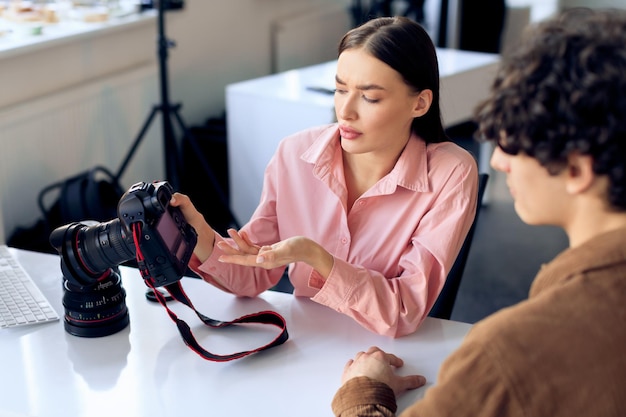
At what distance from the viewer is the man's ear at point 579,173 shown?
2.96 ft

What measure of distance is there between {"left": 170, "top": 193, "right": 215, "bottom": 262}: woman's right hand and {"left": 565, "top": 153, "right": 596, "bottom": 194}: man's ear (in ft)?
2.45

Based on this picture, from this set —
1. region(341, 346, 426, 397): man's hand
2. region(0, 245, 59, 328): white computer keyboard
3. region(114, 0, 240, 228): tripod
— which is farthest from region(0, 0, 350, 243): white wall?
region(341, 346, 426, 397): man's hand

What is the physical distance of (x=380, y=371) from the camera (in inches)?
49.6

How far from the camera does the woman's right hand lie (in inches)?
58.1

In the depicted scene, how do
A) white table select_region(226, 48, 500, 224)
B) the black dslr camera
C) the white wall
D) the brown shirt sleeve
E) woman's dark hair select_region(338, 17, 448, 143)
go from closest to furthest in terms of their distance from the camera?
the brown shirt sleeve
the black dslr camera
woman's dark hair select_region(338, 17, 448, 143)
the white wall
white table select_region(226, 48, 500, 224)

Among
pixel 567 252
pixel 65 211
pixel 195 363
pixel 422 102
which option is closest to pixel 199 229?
pixel 195 363

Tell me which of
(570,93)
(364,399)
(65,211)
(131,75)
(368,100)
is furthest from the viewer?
(131,75)

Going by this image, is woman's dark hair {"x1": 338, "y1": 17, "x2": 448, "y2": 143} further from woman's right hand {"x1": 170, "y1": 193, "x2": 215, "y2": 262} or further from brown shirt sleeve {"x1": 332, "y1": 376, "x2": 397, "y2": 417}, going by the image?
brown shirt sleeve {"x1": 332, "y1": 376, "x2": 397, "y2": 417}

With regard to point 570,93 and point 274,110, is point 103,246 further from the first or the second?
point 274,110

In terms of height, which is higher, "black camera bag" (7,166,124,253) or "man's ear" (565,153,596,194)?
"man's ear" (565,153,596,194)

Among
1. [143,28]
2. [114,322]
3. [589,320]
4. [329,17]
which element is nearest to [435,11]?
[329,17]

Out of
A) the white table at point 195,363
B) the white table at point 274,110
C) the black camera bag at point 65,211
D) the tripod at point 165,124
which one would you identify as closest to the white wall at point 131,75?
the black camera bag at point 65,211

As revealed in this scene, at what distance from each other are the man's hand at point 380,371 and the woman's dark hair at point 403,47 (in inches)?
21.7

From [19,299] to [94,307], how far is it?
21 cm
